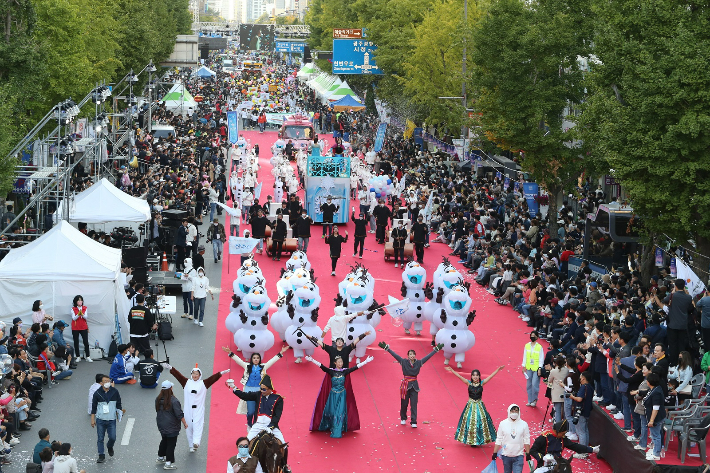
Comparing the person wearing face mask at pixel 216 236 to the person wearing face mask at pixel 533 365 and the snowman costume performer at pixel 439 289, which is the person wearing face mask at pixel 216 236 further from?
the person wearing face mask at pixel 533 365

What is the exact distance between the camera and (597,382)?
16.5m

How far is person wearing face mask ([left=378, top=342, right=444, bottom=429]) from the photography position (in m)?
15.8

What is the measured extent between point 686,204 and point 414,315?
6.27m

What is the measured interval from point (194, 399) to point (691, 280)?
10121 mm

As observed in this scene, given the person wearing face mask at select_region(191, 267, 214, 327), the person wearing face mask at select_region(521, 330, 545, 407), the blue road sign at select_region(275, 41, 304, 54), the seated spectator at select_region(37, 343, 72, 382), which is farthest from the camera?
the blue road sign at select_region(275, 41, 304, 54)

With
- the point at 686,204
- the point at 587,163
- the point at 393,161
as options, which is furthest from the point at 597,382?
the point at 393,161

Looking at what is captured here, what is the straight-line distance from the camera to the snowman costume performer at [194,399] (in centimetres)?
1472

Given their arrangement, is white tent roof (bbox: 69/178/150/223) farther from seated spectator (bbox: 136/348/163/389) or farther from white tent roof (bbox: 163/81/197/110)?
white tent roof (bbox: 163/81/197/110)

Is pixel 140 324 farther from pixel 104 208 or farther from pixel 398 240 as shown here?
pixel 398 240

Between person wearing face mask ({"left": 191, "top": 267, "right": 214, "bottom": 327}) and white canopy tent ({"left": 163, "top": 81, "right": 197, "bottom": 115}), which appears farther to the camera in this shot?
white canopy tent ({"left": 163, "top": 81, "right": 197, "bottom": 115})

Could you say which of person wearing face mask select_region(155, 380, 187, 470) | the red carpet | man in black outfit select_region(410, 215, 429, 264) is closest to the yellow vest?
the red carpet

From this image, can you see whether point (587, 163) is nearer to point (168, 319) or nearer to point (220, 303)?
point (220, 303)

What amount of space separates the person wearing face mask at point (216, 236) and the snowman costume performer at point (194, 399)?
13.6 metres

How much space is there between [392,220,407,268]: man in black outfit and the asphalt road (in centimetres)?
910
